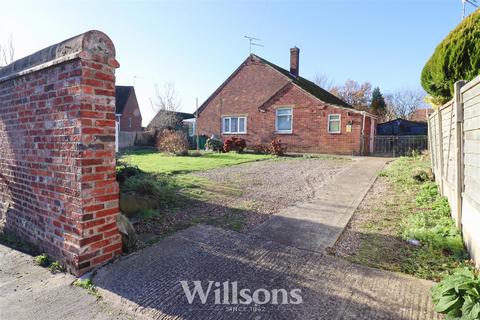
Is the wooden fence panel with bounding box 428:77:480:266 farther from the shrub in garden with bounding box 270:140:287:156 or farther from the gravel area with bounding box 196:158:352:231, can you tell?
the shrub in garden with bounding box 270:140:287:156

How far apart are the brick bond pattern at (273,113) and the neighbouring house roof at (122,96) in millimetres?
14134

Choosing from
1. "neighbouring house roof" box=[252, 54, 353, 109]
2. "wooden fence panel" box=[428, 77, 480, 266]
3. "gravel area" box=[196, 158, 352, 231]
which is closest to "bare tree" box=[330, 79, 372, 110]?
"neighbouring house roof" box=[252, 54, 353, 109]

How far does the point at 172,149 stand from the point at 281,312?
16.2 metres

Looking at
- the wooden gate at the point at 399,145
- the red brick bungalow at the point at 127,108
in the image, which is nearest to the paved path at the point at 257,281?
the wooden gate at the point at 399,145

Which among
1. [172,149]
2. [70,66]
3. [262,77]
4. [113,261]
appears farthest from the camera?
[262,77]

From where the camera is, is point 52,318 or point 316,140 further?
point 316,140

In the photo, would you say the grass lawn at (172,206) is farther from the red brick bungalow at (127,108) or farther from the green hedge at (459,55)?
the red brick bungalow at (127,108)

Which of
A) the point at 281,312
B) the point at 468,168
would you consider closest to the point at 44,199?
the point at 281,312

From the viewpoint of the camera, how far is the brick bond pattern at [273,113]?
685 inches

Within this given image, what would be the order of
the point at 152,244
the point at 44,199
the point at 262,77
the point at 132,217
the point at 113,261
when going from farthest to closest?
the point at 262,77 → the point at 132,217 → the point at 152,244 → the point at 44,199 → the point at 113,261

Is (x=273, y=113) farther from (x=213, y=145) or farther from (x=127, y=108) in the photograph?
(x=127, y=108)

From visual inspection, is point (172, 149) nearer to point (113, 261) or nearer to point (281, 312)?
point (113, 261)

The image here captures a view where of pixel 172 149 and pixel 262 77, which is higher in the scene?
pixel 262 77

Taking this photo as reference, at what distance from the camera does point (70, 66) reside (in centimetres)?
283
